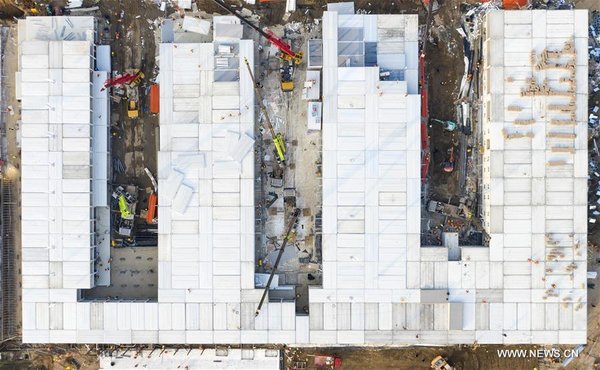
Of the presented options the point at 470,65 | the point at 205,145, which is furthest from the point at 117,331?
the point at 470,65

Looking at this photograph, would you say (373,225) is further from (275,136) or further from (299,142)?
(275,136)

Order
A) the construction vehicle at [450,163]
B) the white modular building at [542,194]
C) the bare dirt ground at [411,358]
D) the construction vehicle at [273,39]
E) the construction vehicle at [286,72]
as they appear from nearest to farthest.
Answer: the white modular building at [542,194] < the construction vehicle at [273,39] < the construction vehicle at [450,163] < the construction vehicle at [286,72] < the bare dirt ground at [411,358]

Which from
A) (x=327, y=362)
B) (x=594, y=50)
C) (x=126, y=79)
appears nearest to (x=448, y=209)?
(x=327, y=362)

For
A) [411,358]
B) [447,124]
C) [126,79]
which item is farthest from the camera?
[411,358]

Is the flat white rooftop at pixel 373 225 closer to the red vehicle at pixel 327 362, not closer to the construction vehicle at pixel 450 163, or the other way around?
the construction vehicle at pixel 450 163

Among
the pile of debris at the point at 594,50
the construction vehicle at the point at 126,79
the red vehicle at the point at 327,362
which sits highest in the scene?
the pile of debris at the point at 594,50

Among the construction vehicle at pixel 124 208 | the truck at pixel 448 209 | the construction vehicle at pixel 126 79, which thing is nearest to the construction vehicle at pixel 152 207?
the construction vehicle at pixel 124 208
